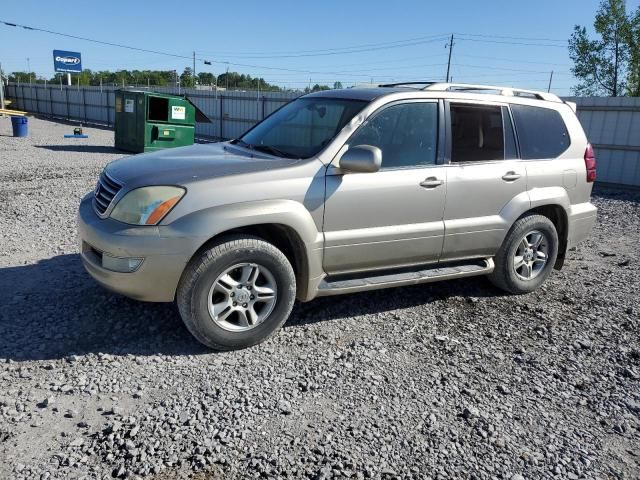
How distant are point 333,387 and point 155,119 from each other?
1371cm

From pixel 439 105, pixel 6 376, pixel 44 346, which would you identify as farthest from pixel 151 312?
Answer: pixel 439 105

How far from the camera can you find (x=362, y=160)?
13.0ft

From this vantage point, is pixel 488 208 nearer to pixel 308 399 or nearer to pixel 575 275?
pixel 575 275

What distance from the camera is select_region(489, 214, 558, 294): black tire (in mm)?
5148

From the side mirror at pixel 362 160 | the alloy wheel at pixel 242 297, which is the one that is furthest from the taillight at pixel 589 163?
the alloy wheel at pixel 242 297

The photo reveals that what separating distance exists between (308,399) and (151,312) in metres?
1.70

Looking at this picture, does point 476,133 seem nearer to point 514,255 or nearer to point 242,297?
point 514,255

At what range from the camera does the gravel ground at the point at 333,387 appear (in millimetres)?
2844

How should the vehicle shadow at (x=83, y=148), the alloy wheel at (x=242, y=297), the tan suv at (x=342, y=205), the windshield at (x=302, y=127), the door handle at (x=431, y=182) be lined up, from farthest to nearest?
1. the vehicle shadow at (x=83, y=148)
2. the door handle at (x=431, y=182)
3. the windshield at (x=302, y=127)
4. the alloy wheel at (x=242, y=297)
5. the tan suv at (x=342, y=205)

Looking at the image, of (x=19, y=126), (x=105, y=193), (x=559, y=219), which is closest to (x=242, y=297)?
(x=105, y=193)

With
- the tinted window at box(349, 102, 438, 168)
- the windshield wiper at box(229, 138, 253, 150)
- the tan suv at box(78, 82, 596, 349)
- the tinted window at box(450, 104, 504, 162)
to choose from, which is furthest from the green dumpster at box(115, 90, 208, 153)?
the tinted window at box(349, 102, 438, 168)

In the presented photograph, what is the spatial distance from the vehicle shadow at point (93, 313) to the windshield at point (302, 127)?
1402mm

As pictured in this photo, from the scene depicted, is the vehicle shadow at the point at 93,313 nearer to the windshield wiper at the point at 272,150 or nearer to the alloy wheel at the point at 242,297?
the alloy wheel at the point at 242,297

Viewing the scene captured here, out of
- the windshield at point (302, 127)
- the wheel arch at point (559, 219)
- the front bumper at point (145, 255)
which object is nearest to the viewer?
the front bumper at point (145, 255)
